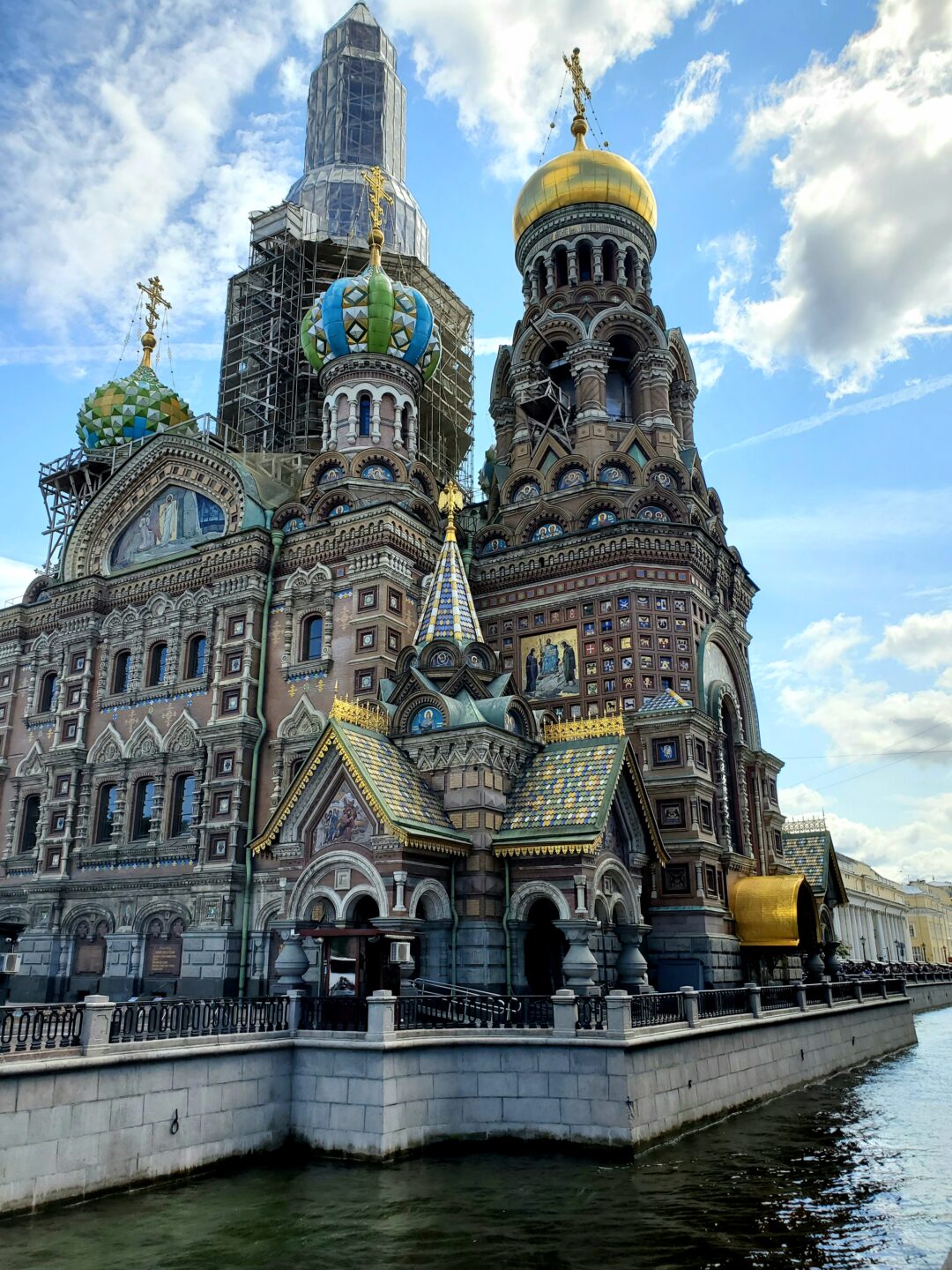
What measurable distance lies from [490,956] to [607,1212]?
22.8 feet

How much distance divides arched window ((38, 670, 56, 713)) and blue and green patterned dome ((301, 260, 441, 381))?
1214cm

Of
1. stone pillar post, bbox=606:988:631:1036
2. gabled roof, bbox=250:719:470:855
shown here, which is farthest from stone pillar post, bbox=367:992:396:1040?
gabled roof, bbox=250:719:470:855

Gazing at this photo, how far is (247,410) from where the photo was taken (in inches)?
1438

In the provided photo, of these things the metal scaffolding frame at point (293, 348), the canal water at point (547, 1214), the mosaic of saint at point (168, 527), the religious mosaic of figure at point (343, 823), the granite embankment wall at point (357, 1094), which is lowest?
the canal water at point (547, 1214)

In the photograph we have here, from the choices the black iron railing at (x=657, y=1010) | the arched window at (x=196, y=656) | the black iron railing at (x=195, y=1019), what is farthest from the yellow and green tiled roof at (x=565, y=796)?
the arched window at (x=196, y=656)

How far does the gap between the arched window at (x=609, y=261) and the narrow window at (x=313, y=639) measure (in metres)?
14.9

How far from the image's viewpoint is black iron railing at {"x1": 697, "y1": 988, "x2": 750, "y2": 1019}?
55.8 feet

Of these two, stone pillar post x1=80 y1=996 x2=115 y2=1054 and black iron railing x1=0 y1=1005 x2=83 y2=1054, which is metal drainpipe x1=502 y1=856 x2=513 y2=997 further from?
black iron railing x1=0 y1=1005 x2=83 y2=1054

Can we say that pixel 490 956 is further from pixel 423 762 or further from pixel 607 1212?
pixel 607 1212

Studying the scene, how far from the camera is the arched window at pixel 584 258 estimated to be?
32.8m

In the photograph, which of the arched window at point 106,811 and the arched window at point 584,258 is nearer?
the arched window at point 106,811

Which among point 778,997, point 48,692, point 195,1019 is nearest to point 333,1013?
point 195,1019

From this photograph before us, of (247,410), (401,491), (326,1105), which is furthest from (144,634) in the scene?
(326,1105)

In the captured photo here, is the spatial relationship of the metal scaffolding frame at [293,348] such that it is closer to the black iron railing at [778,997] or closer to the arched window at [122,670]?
the arched window at [122,670]
